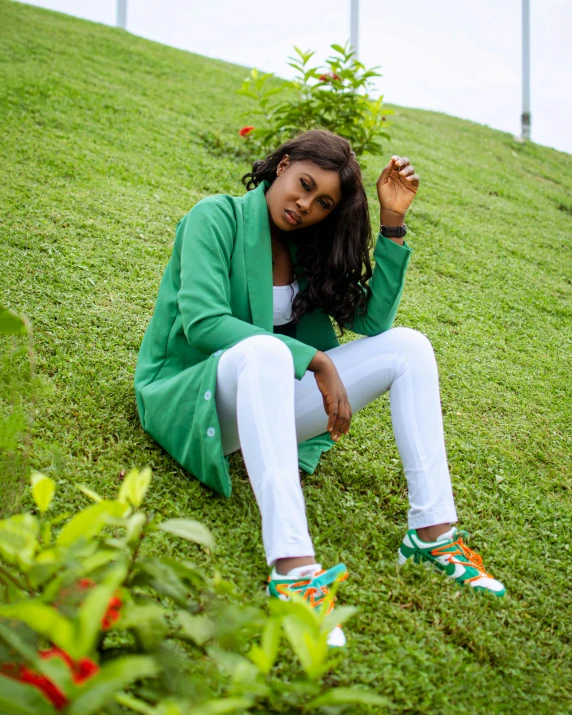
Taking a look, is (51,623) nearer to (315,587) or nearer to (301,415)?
(315,587)

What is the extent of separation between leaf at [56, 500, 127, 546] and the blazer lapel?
48.2 inches

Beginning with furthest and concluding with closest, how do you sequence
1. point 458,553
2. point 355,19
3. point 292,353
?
point 355,19
point 458,553
point 292,353

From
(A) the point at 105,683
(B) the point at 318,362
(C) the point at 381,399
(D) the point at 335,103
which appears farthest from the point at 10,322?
(D) the point at 335,103

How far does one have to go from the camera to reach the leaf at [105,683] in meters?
0.80

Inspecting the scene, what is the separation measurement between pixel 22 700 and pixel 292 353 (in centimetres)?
120

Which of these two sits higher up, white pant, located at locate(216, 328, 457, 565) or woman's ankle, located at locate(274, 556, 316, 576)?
white pant, located at locate(216, 328, 457, 565)

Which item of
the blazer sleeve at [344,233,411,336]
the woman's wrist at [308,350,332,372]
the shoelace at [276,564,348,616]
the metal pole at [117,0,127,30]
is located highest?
the metal pole at [117,0,127,30]

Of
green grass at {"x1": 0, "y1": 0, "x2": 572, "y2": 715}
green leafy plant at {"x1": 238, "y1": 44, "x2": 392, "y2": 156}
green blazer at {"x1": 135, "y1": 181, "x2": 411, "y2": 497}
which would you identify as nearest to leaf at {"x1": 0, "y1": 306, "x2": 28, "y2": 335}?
green blazer at {"x1": 135, "y1": 181, "x2": 411, "y2": 497}

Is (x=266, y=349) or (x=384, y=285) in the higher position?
(x=384, y=285)

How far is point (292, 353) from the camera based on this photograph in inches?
74.8

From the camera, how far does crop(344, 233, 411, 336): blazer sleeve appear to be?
2.39 meters

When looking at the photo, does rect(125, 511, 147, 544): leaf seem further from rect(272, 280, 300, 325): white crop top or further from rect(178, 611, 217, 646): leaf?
rect(272, 280, 300, 325): white crop top

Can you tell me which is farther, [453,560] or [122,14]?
[122,14]

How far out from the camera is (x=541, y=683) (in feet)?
5.60
